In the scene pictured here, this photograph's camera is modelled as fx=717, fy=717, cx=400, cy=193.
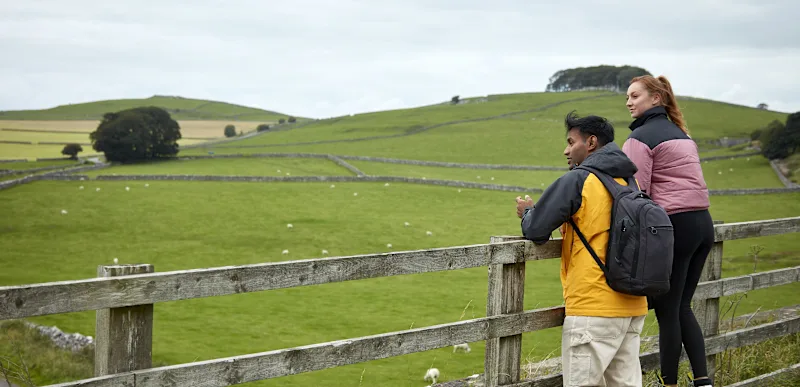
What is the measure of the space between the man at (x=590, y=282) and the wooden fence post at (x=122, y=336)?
2.39 meters

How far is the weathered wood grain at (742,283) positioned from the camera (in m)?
6.17

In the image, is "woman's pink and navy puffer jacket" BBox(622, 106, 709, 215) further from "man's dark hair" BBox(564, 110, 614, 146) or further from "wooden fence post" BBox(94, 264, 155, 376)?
"wooden fence post" BBox(94, 264, 155, 376)

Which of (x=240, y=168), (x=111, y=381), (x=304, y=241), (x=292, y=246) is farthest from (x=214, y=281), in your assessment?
(x=240, y=168)

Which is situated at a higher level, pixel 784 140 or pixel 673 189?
pixel 784 140

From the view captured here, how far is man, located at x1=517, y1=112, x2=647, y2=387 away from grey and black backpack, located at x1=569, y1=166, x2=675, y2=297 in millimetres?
103

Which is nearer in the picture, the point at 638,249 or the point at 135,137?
the point at 638,249

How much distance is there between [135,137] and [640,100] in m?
68.5

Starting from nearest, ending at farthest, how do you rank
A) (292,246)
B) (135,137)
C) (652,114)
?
(652,114) < (292,246) < (135,137)

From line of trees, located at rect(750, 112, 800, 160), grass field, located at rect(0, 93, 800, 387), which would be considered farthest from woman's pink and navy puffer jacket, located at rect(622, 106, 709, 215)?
line of trees, located at rect(750, 112, 800, 160)

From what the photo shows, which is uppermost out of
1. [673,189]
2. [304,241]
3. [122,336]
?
[673,189]

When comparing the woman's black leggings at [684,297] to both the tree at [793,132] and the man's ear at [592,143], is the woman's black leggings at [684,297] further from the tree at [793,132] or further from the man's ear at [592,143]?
the tree at [793,132]

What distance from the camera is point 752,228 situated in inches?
255

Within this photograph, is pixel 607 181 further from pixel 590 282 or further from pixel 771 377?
pixel 771 377

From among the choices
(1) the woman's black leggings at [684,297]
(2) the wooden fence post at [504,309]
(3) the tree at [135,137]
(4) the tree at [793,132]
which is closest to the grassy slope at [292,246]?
(1) the woman's black leggings at [684,297]
